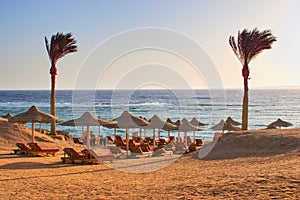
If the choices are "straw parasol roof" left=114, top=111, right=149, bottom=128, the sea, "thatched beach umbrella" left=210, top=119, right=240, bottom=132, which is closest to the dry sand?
"straw parasol roof" left=114, top=111, right=149, bottom=128

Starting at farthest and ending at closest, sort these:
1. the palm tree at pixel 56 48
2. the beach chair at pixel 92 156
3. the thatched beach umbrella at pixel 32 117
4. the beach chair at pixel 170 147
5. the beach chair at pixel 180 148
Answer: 1. the palm tree at pixel 56 48
2. the beach chair at pixel 170 147
3. the beach chair at pixel 180 148
4. the thatched beach umbrella at pixel 32 117
5. the beach chair at pixel 92 156

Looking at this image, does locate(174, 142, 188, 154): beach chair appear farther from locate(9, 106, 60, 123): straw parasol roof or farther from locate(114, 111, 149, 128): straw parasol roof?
locate(9, 106, 60, 123): straw parasol roof

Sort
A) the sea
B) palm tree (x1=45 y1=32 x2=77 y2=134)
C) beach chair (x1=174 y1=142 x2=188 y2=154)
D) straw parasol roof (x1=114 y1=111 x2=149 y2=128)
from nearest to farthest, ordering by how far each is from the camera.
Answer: straw parasol roof (x1=114 y1=111 x2=149 y2=128), beach chair (x1=174 y1=142 x2=188 y2=154), palm tree (x1=45 y1=32 x2=77 y2=134), the sea

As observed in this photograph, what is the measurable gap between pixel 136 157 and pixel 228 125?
882cm

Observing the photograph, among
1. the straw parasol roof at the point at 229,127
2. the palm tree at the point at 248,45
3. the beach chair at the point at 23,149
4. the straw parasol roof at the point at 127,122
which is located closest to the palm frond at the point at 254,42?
the palm tree at the point at 248,45

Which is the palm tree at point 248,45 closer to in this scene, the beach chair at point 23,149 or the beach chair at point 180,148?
the beach chair at point 180,148

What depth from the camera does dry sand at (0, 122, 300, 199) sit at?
7.67m

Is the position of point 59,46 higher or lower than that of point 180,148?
higher

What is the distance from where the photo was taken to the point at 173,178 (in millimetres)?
10227

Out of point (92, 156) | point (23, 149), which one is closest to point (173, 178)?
point (92, 156)

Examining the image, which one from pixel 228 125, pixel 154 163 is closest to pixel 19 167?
pixel 154 163

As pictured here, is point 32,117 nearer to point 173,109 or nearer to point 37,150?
point 37,150

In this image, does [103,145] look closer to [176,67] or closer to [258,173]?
[176,67]

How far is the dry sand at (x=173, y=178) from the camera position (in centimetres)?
767
